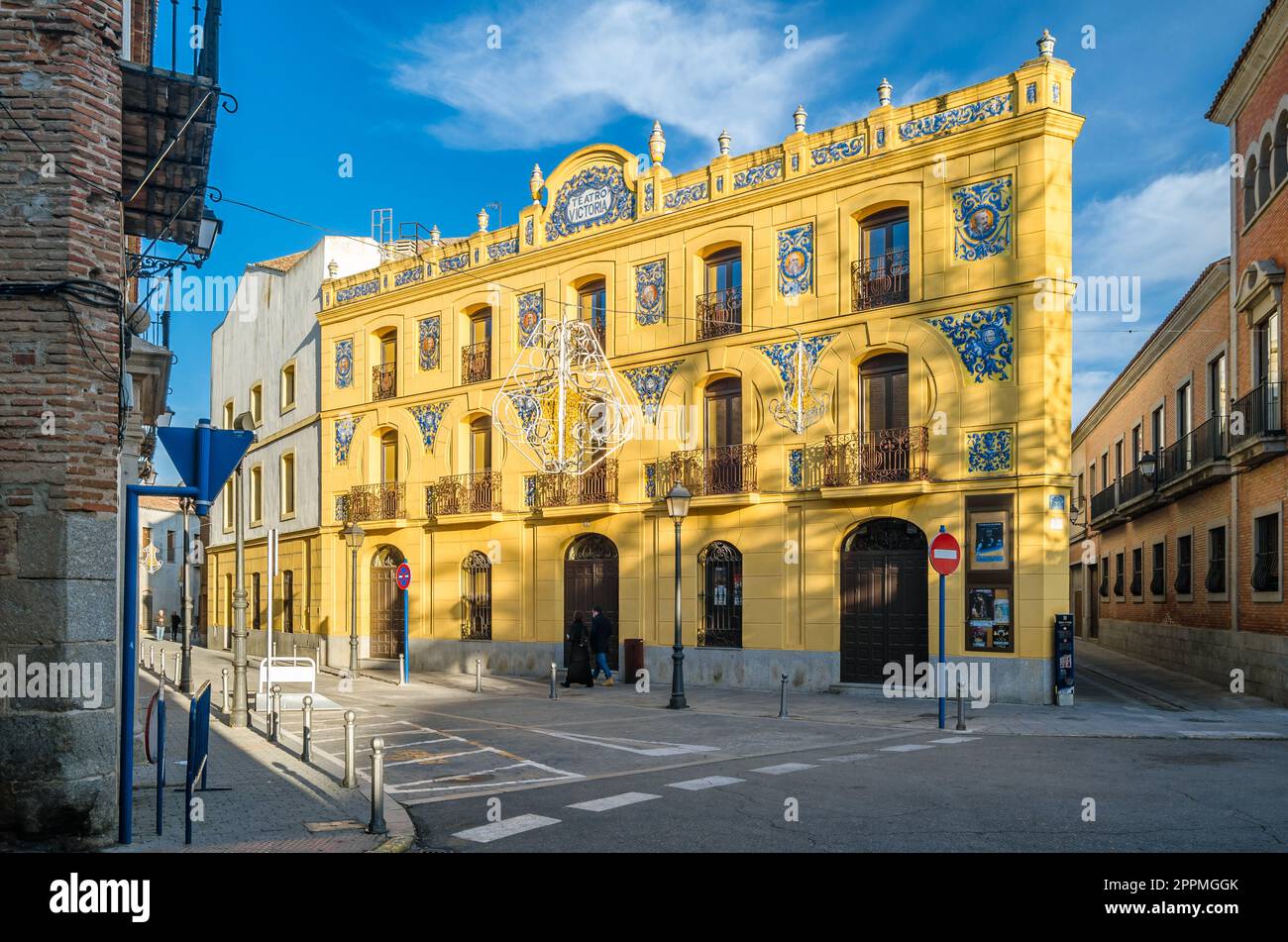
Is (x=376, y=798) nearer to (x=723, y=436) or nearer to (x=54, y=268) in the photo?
(x=54, y=268)

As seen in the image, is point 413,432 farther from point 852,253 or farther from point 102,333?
point 102,333

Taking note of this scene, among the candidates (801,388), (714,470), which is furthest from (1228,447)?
(714,470)

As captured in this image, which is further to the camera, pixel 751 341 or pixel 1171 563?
pixel 1171 563

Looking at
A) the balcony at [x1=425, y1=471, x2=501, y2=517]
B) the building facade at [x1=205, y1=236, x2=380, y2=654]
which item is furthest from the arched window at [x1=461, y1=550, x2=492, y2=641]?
the building facade at [x1=205, y1=236, x2=380, y2=654]

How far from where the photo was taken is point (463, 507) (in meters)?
26.8

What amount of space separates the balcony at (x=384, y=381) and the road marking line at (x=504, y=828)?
21313 mm

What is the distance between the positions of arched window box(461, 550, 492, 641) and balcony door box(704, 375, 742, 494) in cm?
688

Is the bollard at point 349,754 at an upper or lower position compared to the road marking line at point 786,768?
upper

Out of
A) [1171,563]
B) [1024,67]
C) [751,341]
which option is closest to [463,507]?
[751,341]

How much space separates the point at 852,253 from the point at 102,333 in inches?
605

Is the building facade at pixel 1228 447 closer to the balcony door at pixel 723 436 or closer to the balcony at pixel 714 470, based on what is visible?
the balcony at pixel 714 470

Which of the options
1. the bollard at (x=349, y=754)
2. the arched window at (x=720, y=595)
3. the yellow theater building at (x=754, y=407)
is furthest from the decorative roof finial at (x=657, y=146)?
the bollard at (x=349, y=754)

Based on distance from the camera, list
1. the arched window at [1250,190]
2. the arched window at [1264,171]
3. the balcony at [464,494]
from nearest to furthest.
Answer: the arched window at [1264,171], the arched window at [1250,190], the balcony at [464,494]

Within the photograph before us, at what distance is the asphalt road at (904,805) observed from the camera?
8000 millimetres
